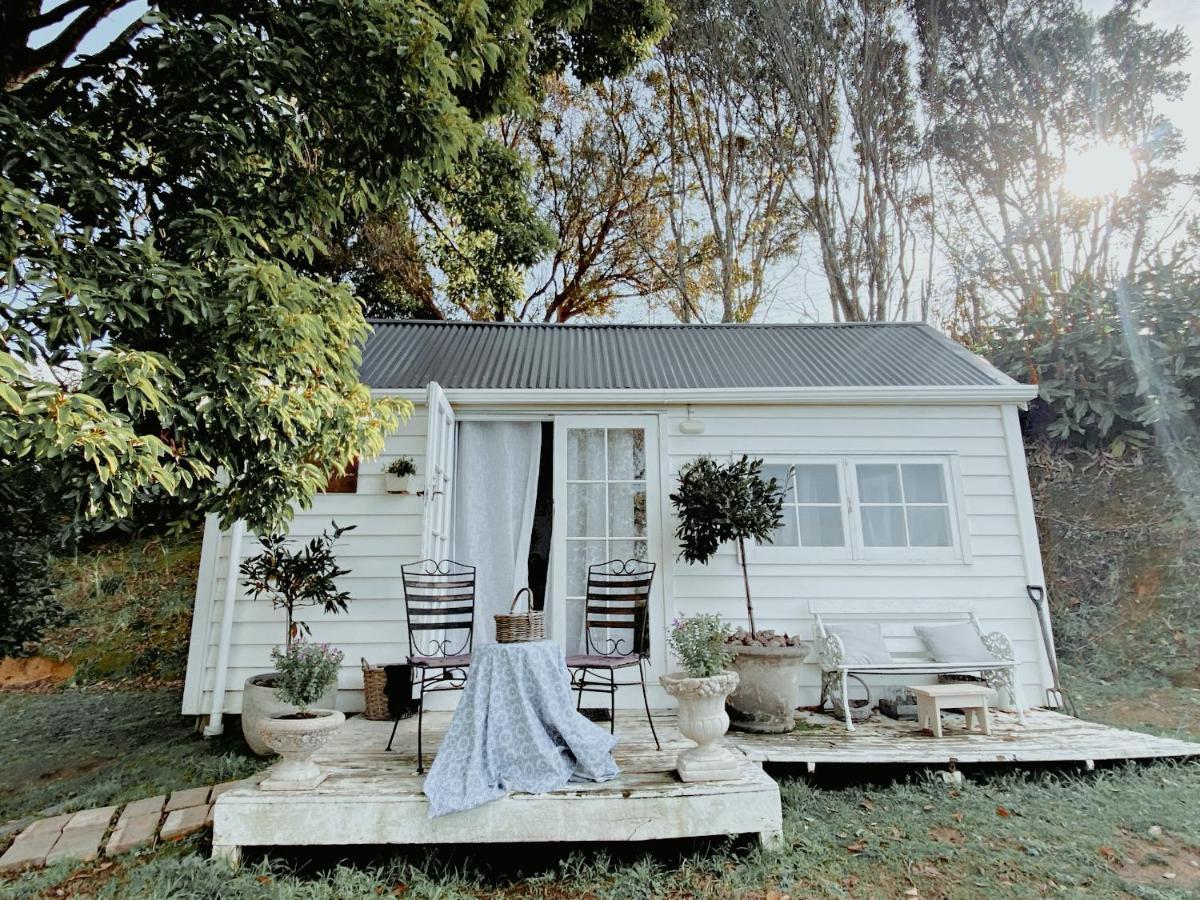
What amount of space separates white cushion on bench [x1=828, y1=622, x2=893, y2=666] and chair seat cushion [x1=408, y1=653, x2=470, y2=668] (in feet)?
8.57

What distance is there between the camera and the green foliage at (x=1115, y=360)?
21.5ft

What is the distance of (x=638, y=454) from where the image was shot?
204 inches

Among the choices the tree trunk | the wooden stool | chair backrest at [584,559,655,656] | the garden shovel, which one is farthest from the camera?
the garden shovel

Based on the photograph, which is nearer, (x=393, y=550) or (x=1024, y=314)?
(x=393, y=550)

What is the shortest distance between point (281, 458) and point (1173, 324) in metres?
8.47

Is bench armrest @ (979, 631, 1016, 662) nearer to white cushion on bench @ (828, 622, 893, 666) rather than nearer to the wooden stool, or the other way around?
the wooden stool

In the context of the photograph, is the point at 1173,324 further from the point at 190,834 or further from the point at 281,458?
the point at 190,834

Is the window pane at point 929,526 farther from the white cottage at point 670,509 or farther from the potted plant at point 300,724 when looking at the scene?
the potted plant at point 300,724

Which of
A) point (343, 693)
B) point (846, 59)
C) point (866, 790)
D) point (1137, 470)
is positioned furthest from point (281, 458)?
point (846, 59)

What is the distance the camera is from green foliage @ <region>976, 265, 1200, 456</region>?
655 cm

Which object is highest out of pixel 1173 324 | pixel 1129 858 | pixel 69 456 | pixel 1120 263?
pixel 1120 263

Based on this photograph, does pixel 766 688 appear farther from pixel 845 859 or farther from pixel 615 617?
pixel 845 859

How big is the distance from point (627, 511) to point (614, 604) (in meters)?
0.75

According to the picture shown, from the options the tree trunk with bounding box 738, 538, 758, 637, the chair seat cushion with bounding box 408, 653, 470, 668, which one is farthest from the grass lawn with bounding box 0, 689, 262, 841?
the tree trunk with bounding box 738, 538, 758, 637
